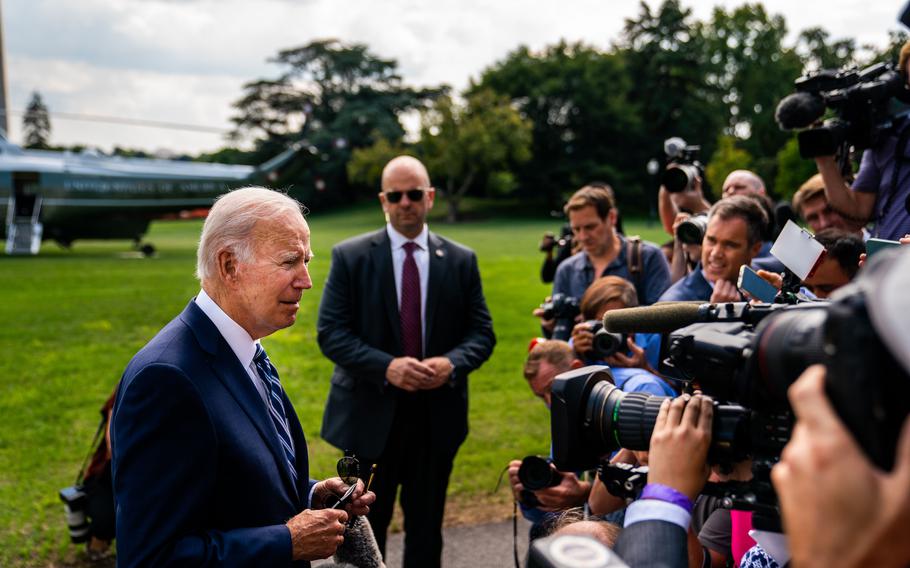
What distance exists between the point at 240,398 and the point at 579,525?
1057 millimetres

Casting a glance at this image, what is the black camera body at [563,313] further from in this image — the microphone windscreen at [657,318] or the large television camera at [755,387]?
the microphone windscreen at [657,318]

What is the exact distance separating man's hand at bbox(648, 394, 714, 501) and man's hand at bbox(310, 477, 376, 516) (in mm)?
1228

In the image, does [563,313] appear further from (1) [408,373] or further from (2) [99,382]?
(2) [99,382]

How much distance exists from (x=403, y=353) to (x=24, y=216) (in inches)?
1115

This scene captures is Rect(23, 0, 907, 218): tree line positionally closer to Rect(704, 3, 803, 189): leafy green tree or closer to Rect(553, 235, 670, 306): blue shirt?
Rect(704, 3, 803, 189): leafy green tree

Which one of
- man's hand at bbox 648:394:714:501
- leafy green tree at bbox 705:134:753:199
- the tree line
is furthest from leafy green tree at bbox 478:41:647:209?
man's hand at bbox 648:394:714:501

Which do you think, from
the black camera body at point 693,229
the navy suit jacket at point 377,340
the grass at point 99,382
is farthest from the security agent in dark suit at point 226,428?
the grass at point 99,382

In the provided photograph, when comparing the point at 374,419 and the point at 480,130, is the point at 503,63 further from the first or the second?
the point at 374,419

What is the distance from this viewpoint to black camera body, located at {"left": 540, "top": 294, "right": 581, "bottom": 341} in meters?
4.47

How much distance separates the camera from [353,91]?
7300cm

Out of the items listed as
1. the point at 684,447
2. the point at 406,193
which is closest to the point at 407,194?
the point at 406,193

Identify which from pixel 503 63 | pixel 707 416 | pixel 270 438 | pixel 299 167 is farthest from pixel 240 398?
pixel 503 63

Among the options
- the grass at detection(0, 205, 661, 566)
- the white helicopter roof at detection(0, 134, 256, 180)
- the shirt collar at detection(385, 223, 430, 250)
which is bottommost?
the grass at detection(0, 205, 661, 566)

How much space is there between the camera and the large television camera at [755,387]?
2.77ft
